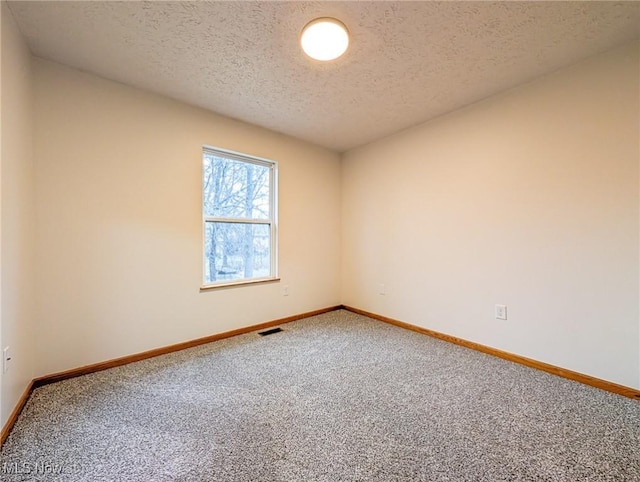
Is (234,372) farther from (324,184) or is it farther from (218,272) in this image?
(324,184)

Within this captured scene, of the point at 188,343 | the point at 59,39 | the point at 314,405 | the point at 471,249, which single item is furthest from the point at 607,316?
the point at 59,39

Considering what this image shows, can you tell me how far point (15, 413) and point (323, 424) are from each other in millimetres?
1739

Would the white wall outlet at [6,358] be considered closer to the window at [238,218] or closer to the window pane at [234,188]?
the window at [238,218]

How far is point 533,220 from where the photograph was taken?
2225mm

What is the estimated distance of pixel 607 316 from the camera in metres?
1.89

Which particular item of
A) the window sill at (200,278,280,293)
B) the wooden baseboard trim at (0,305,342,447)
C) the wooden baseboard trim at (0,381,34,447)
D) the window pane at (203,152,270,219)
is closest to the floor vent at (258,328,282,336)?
the wooden baseboard trim at (0,305,342,447)

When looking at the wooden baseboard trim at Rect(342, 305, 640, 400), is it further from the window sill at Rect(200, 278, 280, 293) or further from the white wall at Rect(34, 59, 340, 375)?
the white wall at Rect(34, 59, 340, 375)

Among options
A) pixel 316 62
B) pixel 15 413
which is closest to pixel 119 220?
pixel 15 413

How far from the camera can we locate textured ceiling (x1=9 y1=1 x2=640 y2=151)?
5.08 feet

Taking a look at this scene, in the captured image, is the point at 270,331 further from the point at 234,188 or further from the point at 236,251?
the point at 234,188

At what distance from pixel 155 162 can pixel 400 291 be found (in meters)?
2.89

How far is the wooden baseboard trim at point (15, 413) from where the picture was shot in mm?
1369

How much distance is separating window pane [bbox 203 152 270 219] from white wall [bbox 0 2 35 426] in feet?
4.13

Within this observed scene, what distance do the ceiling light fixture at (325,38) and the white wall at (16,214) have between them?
166 cm
